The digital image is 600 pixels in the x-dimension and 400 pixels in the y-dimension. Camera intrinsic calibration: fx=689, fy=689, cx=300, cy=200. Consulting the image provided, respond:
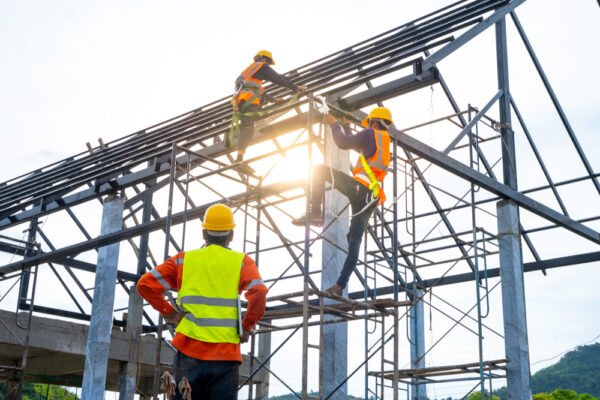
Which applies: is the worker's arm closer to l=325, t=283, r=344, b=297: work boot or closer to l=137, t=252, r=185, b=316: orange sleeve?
l=325, t=283, r=344, b=297: work boot

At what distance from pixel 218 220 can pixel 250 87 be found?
21.1ft

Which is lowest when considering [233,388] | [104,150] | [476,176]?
[233,388]

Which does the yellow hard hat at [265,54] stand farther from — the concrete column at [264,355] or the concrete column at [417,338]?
the concrete column at [264,355]

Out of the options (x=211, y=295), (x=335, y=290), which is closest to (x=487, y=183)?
(x=335, y=290)

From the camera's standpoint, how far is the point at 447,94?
49.2 feet

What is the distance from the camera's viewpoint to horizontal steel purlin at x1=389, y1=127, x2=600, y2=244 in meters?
11.0

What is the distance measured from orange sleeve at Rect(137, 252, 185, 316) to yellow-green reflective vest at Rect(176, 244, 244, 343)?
0.34 ft

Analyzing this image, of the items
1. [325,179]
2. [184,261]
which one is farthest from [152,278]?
[325,179]

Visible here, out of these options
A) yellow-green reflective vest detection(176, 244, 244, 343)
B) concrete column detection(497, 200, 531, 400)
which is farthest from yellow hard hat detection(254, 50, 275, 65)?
yellow-green reflective vest detection(176, 244, 244, 343)

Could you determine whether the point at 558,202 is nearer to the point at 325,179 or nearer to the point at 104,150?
the point at 325,179

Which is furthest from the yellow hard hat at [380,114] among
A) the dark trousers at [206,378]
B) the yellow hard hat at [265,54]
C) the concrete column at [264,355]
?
the concrete column at [264,355]

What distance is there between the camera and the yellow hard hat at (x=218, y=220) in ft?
16.8

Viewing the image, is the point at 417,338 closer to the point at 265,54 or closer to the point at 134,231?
the point at 134,231

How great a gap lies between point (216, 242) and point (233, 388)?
1.06 m
